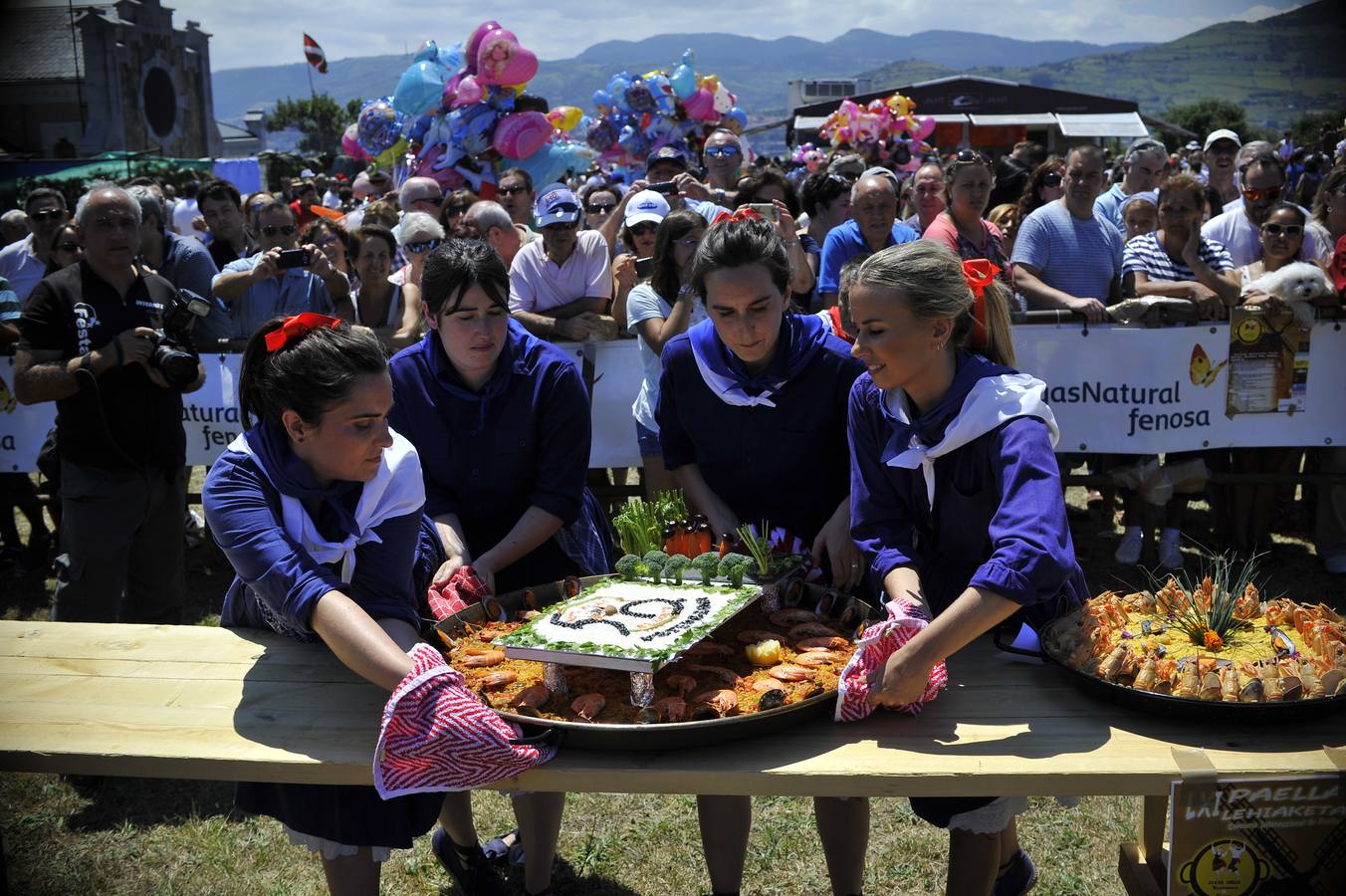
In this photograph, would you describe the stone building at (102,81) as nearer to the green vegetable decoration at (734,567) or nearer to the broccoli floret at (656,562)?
the broccoli floret at (656,562)

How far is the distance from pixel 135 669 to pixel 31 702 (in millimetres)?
243

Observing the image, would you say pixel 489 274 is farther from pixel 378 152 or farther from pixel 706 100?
pixel 706 100

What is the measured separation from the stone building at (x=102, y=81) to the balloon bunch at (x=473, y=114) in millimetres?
3118

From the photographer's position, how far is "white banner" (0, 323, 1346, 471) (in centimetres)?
591

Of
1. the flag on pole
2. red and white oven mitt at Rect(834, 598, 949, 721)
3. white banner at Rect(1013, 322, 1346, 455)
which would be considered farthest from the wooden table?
the flag on pole

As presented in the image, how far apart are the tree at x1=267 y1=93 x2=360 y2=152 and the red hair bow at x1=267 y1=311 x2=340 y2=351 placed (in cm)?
7525

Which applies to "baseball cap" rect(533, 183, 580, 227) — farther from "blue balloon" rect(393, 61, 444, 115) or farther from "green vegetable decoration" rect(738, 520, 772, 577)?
"blue balloon" rect(393, 61, 444, 115)

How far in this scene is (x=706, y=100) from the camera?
15.4 meters

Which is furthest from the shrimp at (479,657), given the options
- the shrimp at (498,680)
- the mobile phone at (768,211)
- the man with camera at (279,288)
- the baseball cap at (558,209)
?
the baseball cap at (558,209)

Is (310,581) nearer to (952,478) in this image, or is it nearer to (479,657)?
(479,657)

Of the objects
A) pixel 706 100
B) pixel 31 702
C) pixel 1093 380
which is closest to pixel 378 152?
pixel 706 100

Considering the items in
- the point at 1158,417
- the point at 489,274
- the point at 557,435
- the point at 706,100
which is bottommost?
the point at 1158,417

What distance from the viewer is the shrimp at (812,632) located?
2578mm

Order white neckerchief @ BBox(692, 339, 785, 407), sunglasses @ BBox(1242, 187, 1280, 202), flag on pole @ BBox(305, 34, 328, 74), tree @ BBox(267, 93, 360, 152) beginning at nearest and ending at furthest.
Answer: white neckerchief @ BBox(692, 339, 785, 407) → sunglasses @ BBox(1242, 187, 1280, 202) → flag on pole @ BBox(305, 34, 328, 74) → tree @ BBox(267, 93, 360, 152)
